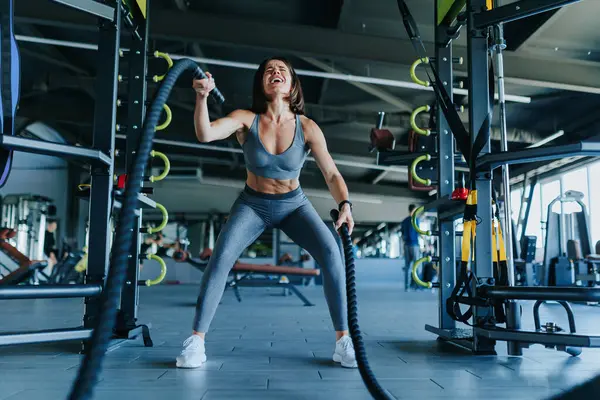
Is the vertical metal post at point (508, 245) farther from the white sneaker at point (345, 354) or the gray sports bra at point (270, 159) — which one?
the gray sports bra at point (270, 159)

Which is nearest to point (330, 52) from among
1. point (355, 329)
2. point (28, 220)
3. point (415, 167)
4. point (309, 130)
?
point (415, 167)

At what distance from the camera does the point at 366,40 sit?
605 centimetres

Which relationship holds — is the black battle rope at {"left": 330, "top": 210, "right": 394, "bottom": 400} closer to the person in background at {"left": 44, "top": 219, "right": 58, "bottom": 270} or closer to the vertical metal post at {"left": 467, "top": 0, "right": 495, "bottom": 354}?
the vertical metal post at {"left": 467, "top": 0, "right": 495, "bottom": 354}

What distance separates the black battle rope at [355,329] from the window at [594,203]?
8808 mm

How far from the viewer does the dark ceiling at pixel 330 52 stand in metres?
5.88

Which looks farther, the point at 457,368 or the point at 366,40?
the point at 366,40

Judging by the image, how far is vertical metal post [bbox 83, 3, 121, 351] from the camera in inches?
92.0

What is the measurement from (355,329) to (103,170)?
53.3 inches

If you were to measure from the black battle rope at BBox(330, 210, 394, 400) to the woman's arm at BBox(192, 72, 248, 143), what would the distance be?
56 cm

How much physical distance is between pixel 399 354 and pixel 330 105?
6995mm

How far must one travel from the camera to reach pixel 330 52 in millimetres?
6031

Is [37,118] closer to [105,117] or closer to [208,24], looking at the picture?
[208,24]

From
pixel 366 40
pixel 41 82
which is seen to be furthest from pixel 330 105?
pixel 41 82

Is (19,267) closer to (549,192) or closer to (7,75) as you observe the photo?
(7,75)
